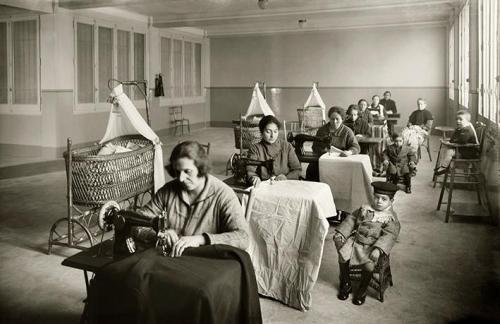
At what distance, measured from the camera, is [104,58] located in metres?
10.1

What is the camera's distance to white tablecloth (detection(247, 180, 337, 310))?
10.0 ft

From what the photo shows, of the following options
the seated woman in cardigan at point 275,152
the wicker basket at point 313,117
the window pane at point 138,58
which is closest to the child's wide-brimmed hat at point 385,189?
the seated woman in cardigan at point 275,152

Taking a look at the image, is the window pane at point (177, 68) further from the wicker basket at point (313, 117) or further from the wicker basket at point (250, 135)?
the wicker basket at point (250, 135)

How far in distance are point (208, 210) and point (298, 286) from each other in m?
1.12

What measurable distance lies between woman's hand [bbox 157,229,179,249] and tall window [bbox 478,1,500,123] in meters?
4.16

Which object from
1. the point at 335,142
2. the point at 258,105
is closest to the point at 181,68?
the point at 258,105

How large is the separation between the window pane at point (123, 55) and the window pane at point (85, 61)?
0.92m

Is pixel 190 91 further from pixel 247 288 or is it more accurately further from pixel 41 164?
pixel 247 288

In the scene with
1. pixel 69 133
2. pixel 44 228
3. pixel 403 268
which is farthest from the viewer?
pixel 69 133

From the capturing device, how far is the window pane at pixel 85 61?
945 centimetres

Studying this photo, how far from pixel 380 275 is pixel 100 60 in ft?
28.0

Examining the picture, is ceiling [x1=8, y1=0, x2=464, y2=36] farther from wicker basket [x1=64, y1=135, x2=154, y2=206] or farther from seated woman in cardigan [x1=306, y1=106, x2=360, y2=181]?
wicker basket [x1=64, y1=135, x2=154, y2=206]

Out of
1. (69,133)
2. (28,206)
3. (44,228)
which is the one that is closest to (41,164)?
(69,133)

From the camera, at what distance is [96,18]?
32.2 feet
